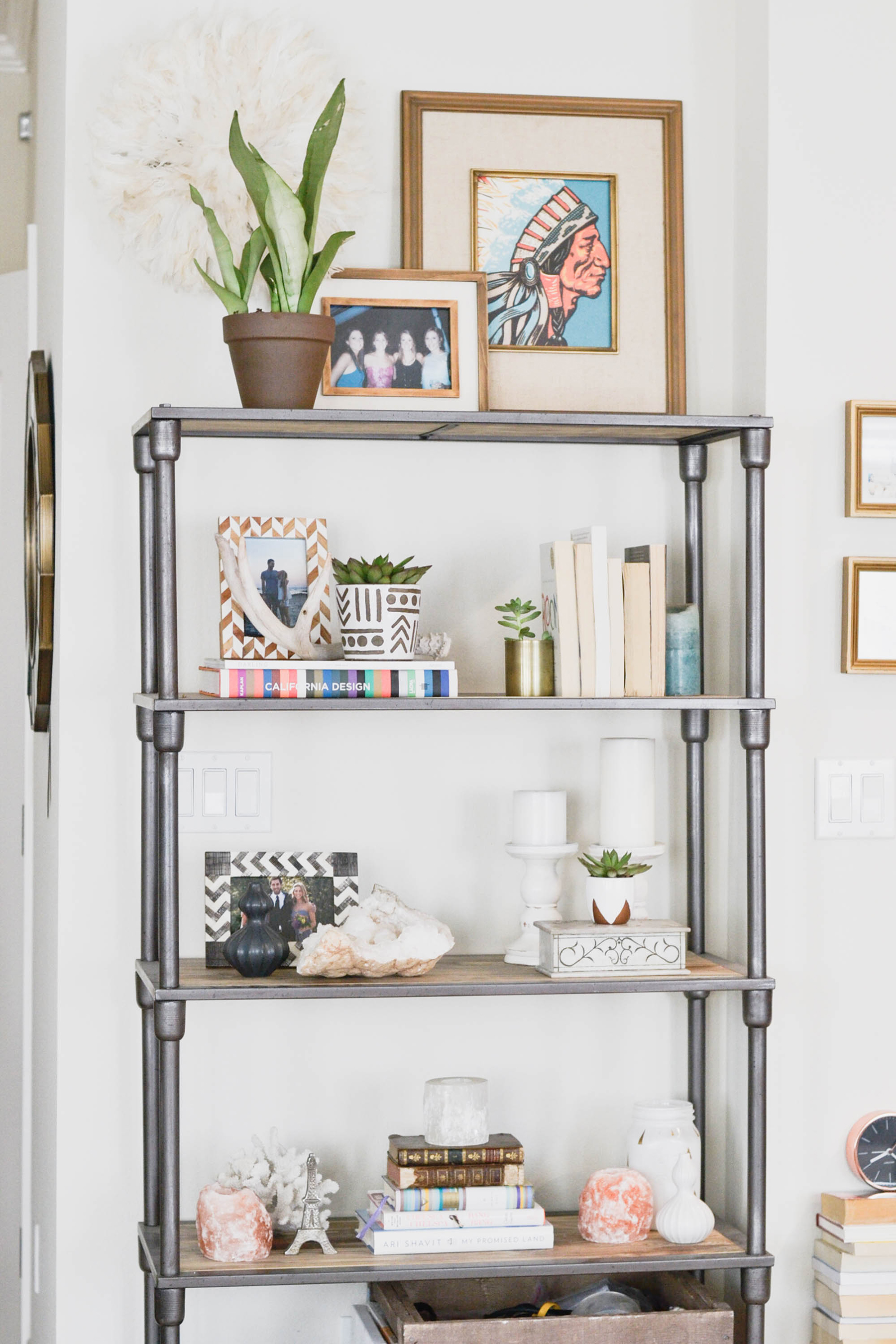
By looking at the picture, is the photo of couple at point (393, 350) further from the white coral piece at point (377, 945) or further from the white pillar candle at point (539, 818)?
the white coral piece at point (377, 945)

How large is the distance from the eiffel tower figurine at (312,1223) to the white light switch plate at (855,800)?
34.0 inches

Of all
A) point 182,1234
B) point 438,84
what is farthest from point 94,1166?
point 438,84

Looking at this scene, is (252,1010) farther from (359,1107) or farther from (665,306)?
(665,306)

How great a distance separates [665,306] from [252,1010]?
1.21m

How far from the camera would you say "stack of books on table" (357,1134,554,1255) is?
6.88ft

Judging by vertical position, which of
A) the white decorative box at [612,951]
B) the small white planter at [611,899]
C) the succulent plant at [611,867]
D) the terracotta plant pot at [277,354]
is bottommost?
the white decorative box at [612,951]

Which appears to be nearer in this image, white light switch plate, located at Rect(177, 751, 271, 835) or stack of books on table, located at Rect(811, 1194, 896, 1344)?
stack of books on table, located at Rect(811, 1194, 896, 1344)

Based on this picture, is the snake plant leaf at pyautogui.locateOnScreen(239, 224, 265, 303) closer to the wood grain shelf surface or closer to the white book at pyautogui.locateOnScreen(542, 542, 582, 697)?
the white book at pyautogui.locateOnScreen(542, 542, 582, 697)

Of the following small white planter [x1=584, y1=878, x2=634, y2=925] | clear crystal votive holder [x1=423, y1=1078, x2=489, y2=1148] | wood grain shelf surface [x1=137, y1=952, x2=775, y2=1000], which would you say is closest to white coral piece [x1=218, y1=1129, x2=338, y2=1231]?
clear crystal votive holder [x1=423, y1=1078, x2=489, y2=1148]

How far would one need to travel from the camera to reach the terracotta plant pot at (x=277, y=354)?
2057 millimetres

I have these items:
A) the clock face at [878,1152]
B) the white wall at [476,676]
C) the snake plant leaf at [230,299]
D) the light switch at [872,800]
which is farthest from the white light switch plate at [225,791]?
the clock face at [878,1152]

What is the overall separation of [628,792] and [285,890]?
0.51 metres

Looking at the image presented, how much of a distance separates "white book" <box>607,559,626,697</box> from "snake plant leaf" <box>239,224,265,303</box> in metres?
0.61

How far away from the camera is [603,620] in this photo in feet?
7.09
